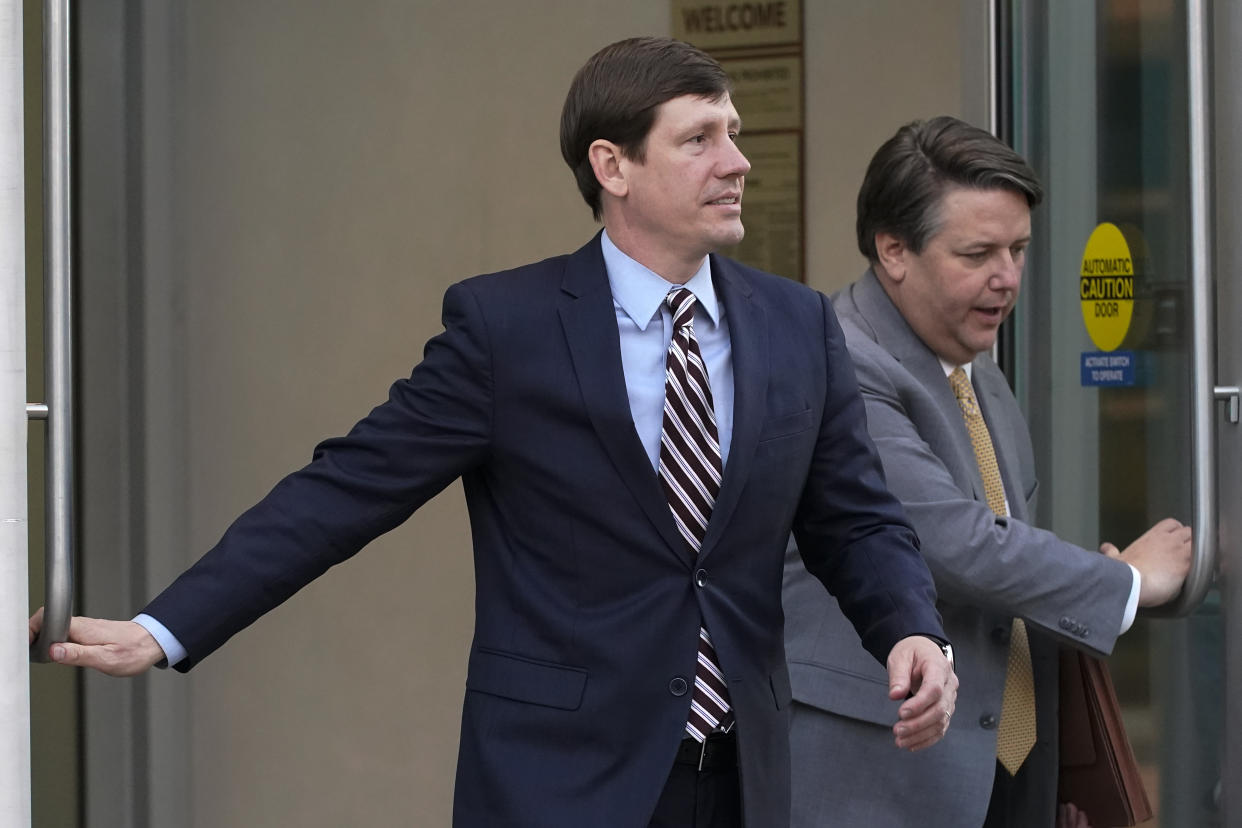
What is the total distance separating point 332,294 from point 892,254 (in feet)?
9.71

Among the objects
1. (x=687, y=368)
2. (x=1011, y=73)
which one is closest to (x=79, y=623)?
(x=687, y=368)

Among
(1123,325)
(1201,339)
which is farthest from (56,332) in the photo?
(1123,325)

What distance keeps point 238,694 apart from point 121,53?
2.04 m

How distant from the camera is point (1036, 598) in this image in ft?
8.86

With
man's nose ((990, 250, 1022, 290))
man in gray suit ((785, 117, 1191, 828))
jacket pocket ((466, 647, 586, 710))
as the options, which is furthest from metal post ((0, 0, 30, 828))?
man's nose ((990, 250, 1022, 290))

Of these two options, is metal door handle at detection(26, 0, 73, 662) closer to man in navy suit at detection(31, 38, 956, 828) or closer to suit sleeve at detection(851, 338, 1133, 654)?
man in navy suit at detection(31, 38, 956, 828)

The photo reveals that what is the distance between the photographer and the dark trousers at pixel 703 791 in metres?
2.19

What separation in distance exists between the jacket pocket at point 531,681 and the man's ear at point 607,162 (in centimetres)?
64

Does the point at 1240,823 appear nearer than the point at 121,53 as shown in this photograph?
Yes

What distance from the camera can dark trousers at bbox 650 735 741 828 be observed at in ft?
7.17

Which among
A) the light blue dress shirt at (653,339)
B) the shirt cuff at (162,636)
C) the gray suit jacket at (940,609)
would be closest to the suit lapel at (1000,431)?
the gray suit jacket at (940,609)

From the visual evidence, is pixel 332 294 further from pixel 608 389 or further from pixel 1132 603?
pixel 608 389

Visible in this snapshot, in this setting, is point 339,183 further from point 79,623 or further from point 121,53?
point 79,623

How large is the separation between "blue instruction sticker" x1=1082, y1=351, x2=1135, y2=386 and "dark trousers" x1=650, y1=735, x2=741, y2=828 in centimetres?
164
